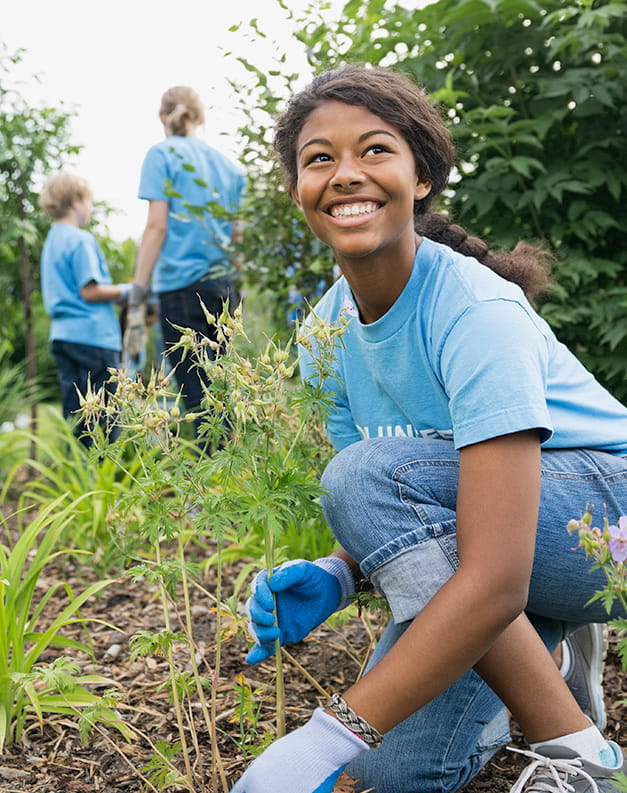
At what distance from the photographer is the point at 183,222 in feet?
13.6

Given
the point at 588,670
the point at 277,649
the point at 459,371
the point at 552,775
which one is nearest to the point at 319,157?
the point at 459,371

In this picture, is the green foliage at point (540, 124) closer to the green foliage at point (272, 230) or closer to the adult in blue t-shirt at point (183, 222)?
the green foliage at point (272, 230)

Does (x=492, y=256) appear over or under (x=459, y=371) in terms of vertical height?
over

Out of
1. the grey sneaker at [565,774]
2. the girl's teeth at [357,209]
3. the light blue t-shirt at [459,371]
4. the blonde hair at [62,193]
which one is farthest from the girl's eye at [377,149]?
the blonde hair at [62,193]

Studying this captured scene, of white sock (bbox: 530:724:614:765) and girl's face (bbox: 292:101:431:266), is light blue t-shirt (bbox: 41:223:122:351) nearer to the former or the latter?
girl's face (bbox: 292:101:431:266)

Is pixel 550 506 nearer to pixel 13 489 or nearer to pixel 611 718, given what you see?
pixel 611 718

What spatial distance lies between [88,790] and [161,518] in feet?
2.24

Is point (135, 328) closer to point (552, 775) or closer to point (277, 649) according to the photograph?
point (277, 649)

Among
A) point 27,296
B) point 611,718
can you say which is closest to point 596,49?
point 611,718

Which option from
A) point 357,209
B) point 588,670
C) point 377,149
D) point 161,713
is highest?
point 377,149

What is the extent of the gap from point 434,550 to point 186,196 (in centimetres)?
306

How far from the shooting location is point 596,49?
2742 mm

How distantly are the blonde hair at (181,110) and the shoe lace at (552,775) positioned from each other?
3.54 meters

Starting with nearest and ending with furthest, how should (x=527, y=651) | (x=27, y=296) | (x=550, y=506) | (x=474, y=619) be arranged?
1. (x=474, y=619)
2. (x=527, y=651)
3. (x=550, y=506)
4. (x=27, y=296)
